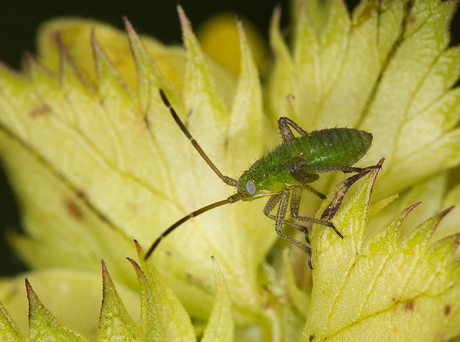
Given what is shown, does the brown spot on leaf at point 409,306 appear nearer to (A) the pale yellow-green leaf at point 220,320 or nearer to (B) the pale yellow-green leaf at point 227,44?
(A) the pale yellow-green leaf at point 220,320

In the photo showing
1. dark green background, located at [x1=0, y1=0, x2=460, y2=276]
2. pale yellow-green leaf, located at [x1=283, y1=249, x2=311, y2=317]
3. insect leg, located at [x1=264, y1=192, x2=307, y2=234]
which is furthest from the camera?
dark green background, located at [x1=0, y1=0, x2=460, y2=276]

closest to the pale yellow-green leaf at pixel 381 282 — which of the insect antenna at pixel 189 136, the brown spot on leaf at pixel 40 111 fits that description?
the insect antenna at pixel 189 136

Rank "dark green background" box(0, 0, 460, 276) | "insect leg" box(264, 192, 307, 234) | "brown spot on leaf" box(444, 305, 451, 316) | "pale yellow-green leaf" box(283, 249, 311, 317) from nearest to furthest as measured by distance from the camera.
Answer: "brown spot on leaf" box(444, 305, 451, 316)
"pale yellow-green leaf" box(283, 249, 311, 317)
"insect leg" box(264, 192, 307, 234)
"dark green background" box(0, 0, 460, 276)

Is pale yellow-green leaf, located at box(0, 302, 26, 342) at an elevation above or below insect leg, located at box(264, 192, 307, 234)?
below

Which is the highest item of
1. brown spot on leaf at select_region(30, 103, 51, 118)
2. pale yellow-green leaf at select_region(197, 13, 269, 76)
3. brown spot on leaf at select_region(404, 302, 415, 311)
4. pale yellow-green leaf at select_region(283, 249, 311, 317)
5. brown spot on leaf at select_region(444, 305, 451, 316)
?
pale yellow-green leaf at select_region(197, 13, 269, 76)

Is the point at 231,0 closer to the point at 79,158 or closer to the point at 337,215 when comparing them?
the point at 79,158

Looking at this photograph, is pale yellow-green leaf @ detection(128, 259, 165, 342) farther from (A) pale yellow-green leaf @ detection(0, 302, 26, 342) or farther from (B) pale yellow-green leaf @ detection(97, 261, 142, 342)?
(A) pale yellow-green leaf @ detection(0, 302, 26, 342)

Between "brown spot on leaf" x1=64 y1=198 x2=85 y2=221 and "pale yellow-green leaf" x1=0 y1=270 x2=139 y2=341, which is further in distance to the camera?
"brown spot on leaf" x1=64 y1=198 x2=85 y2=221

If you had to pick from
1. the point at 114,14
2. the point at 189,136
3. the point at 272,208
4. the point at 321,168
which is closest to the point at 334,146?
the point at 321,168

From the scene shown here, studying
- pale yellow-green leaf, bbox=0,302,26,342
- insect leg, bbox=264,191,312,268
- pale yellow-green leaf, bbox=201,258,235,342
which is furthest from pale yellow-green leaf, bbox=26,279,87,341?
insect leg, bbox=264,191,312,268
